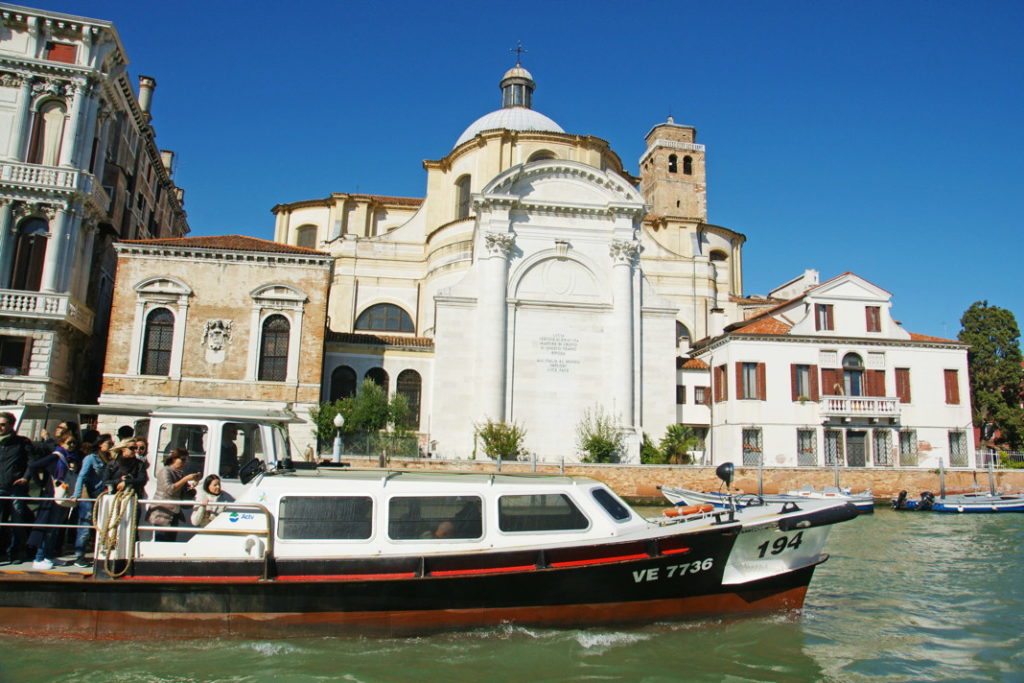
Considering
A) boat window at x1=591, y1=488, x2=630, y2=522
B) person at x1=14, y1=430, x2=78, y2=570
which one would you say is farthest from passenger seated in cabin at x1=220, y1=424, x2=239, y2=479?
boat window at x1=591, y1=488, x2=630, y2=522

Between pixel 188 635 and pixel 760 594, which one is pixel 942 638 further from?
pixel 188 635

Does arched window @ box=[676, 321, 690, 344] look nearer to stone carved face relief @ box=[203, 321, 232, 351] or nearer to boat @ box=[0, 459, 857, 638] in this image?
stone carved face relief @ box=[203, 321, 232, 351]

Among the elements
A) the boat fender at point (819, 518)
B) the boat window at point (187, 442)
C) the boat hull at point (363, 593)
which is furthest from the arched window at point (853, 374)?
the boat window at point (187, 442)

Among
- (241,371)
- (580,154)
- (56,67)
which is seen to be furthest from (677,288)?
(56,67)

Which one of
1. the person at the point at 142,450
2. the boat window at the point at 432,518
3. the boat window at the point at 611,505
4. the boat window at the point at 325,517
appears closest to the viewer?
the boat window at the point at 325,517

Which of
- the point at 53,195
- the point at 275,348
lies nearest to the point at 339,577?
the point at 275,348

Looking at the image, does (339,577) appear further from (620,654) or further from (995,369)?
(995,369)

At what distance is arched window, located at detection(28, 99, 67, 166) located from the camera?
26.6 metres

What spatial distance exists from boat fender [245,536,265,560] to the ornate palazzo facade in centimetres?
2002

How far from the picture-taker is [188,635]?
889 centimetres

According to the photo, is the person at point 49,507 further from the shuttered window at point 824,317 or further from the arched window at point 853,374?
the arched window at point 853,374

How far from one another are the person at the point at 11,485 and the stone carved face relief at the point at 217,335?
17826 millimetres

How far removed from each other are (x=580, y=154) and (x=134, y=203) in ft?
73.2

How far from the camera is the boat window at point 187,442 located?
1040 centimetres
